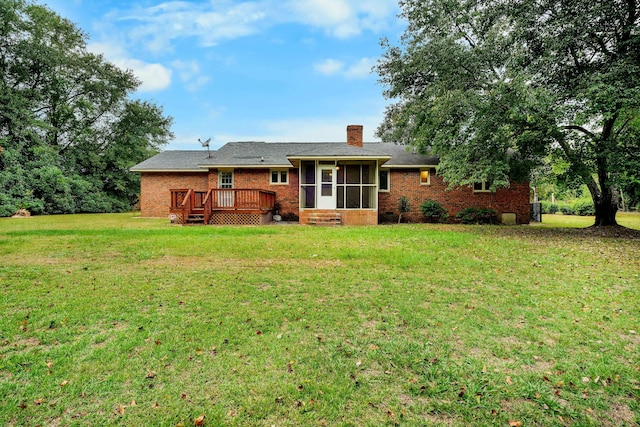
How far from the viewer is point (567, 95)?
1042 centimetres

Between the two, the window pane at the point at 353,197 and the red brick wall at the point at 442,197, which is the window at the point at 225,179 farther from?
the red brick wall at the point at 442,197

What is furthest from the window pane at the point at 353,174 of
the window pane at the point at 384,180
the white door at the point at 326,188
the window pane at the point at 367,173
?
the window pane at the point at 384,180

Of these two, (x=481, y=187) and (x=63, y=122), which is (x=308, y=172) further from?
(x=63, y=122)

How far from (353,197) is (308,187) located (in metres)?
2.45

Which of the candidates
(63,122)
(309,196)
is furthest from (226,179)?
(63,122)

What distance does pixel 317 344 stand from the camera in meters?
2.99

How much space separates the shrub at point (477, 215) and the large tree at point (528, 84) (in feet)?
10.4

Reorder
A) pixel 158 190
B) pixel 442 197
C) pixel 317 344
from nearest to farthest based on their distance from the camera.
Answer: pixel 317 344
pixel 442 197
pixel 158 190

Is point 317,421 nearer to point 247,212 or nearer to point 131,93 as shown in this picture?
point 247,212

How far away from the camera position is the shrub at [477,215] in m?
16.5

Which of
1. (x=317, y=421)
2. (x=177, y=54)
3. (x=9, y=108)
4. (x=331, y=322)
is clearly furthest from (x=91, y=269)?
(x=9, y=108)

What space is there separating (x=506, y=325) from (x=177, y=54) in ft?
84.2

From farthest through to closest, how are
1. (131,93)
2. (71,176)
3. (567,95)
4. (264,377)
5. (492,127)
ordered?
(131,93) < (71,176) < (492,127) < (567,95) < (264,377)

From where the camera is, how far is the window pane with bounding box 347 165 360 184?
15.7 m
